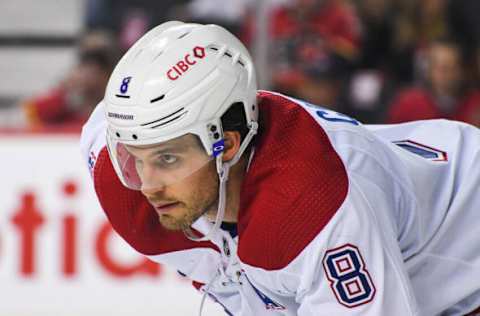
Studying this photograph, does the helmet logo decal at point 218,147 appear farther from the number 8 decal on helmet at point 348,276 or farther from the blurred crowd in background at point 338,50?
the blurred crowd in background at point 338,50

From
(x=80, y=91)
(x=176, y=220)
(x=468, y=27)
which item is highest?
(x=176, y=220)

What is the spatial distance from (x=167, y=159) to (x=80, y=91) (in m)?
2.92

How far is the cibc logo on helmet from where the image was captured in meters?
2.26

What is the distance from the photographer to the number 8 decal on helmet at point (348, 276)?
2.17 meters

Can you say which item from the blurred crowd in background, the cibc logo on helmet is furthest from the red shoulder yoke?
the blurred crowd in background

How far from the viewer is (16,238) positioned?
16.1 ft

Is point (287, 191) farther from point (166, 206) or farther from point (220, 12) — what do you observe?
point (220, 12)

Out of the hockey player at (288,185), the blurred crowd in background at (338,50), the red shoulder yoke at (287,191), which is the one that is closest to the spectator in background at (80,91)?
the blurred crowd in background at (338,50)

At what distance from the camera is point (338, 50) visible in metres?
5.09

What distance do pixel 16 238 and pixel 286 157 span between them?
288cm

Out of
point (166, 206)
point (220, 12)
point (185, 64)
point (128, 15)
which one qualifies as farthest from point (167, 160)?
point (128, 15)

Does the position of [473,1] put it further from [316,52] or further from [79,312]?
[79,312]

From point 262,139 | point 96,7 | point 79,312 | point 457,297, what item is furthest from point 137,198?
point 96,7

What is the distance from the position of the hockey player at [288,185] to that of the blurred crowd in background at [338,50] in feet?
7.83
